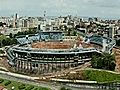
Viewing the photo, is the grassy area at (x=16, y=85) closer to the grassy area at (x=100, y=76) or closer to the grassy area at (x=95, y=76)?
the grassy area at (x=95, y=76)

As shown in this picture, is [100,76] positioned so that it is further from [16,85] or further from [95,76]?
[16,85]

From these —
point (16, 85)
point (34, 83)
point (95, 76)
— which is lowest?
point (16, 85)

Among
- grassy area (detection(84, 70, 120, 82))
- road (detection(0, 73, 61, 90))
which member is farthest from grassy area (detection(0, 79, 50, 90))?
grassy area (detection(84, 70, 120, 82))

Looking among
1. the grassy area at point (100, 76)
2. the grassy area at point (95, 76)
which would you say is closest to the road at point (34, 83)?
the grassy area at point (95, 76)

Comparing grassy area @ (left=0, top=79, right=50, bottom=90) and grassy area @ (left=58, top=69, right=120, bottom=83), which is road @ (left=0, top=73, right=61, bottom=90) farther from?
grassy area @ (left=58, top=69, right=120, bottom=83)

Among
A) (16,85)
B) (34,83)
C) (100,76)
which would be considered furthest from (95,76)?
(16,85)

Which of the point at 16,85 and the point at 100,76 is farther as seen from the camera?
the point at 100,76

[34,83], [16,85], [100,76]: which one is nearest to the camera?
[34,83]

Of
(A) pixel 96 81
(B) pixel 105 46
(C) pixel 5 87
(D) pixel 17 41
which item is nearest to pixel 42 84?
(C) pixel 5 87
